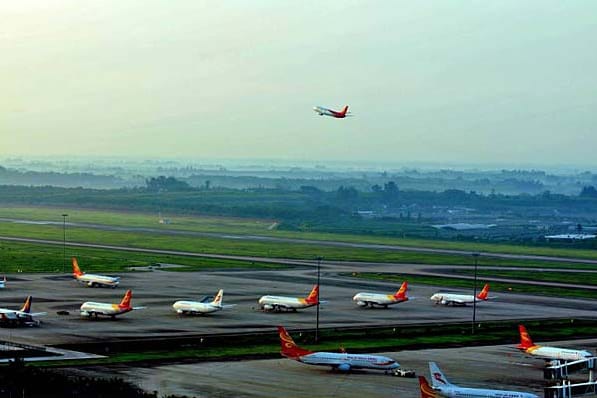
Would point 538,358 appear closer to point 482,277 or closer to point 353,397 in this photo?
point 353,397

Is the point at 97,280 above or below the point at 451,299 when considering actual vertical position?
below

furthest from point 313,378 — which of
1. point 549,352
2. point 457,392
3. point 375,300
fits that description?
point 375,300

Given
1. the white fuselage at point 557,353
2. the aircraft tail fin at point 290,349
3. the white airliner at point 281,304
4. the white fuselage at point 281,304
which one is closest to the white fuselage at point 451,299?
the white airliner at point 281,304

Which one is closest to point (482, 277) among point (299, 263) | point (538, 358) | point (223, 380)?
point (299, 263)

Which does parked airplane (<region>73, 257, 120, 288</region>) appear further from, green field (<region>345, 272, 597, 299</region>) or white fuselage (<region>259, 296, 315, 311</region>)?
green field (<region>345, 272, 597, 299</region>)

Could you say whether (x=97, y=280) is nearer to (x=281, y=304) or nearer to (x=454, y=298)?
(x=281, y=304)

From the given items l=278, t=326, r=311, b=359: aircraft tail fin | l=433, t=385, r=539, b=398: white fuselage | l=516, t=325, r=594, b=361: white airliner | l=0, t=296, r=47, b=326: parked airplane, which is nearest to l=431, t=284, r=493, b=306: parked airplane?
l=516, t=325, r=594, b=361: white airliner

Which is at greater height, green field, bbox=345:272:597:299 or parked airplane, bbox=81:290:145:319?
parked airplane, bbox=81:290:145:319
